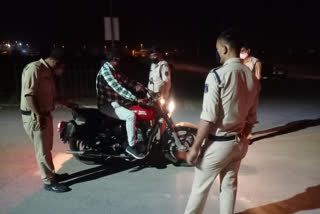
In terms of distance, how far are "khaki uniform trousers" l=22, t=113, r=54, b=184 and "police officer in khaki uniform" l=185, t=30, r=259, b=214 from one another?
A: 234 centimetres

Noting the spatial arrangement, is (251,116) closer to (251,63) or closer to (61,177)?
(61,177)

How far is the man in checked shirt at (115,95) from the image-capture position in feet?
16.2

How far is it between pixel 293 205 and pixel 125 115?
8.68ft

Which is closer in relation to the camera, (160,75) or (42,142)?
(42,142)

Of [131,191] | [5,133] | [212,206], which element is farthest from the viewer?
[5,133]

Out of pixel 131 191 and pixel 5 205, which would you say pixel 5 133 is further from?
pixel 131 191

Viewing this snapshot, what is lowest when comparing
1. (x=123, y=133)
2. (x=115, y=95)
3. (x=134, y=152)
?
(x=134, y=152)

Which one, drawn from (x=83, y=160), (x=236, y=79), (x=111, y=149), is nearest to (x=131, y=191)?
(x=111, y=149)

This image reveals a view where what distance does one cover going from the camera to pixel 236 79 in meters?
2.66

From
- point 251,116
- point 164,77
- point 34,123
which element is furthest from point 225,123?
point 164,77

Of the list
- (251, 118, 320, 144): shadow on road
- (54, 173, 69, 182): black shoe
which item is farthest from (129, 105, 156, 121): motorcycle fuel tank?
(251, 118, 320, 144): shadow on road

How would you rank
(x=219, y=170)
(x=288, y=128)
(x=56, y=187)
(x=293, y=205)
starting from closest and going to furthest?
(x=219, y=170) < (x=293, y=205) < (x=56, y=187) < (x=288, y=128)

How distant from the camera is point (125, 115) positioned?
4984 millimetres

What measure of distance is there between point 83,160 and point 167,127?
169cm
